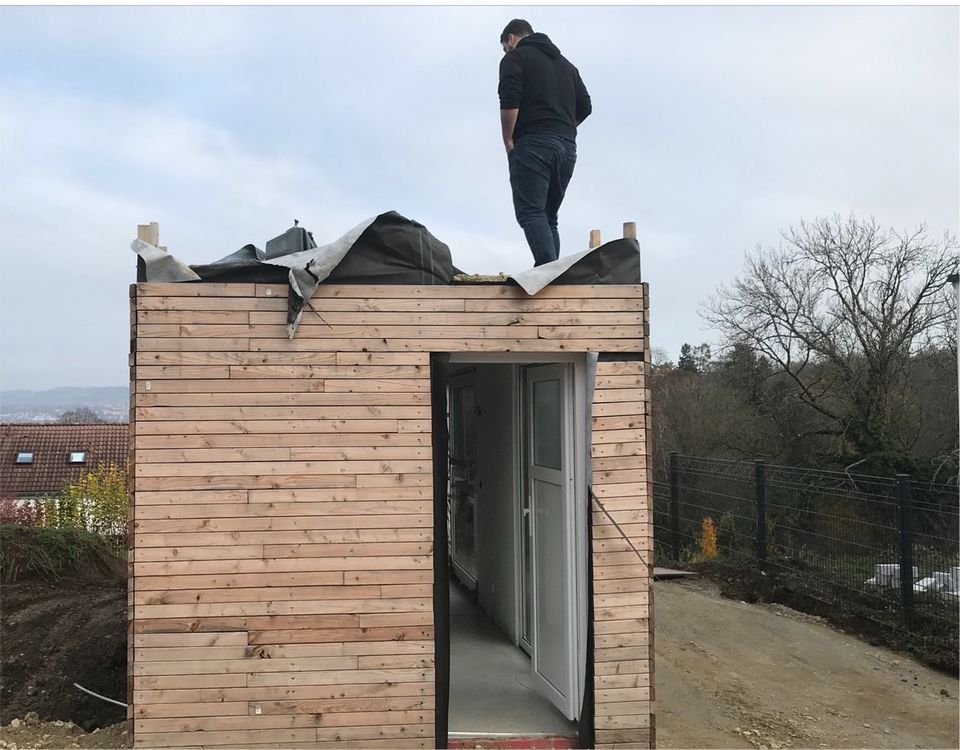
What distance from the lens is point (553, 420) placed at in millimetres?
4344

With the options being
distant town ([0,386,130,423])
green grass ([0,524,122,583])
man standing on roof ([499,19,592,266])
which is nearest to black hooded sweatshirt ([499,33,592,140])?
man standing on roof ([499,19,592,266])

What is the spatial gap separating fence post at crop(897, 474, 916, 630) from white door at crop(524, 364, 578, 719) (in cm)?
394

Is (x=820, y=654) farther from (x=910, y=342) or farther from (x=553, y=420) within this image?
(x=910, y=342)

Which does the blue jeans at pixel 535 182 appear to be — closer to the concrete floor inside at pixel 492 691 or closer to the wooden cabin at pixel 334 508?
the wooden cabin at pixel 334 508

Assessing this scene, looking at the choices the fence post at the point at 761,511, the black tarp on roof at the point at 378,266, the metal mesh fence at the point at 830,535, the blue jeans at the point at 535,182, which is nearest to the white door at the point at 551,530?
the black tarp on roof at the point at 378,266

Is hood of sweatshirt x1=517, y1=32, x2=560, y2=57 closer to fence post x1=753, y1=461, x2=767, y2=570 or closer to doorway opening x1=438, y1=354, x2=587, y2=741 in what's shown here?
doorway opening x1=438, y1=354, x2=587, y2=741

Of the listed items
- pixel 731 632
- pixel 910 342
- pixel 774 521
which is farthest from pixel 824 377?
pixel 731 632

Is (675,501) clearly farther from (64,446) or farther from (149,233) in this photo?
(64,446)

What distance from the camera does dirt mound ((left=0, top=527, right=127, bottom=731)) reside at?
5.56 m

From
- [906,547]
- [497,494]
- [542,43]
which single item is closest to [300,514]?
[497,494]

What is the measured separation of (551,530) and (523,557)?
806 millimetres

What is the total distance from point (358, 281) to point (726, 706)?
3.97 meters

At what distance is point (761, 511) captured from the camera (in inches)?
355

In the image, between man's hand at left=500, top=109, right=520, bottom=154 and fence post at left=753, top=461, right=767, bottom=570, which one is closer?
man's hand at left=500, top=109, right=520, bottom=154
